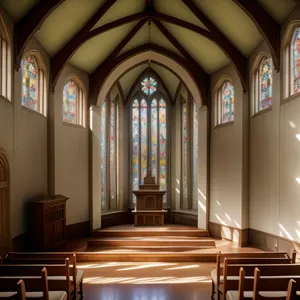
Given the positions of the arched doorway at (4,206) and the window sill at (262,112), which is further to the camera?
the window sill at (262,112)

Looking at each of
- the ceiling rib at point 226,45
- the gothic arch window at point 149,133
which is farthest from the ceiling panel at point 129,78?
the ceiling rib at point 226,45

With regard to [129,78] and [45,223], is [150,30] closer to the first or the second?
[129,78]

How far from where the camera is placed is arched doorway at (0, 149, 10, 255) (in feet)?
26.3

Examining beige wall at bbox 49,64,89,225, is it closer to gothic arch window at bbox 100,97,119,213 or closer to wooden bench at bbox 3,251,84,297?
gothic arch window at bbox 100,97,119,213

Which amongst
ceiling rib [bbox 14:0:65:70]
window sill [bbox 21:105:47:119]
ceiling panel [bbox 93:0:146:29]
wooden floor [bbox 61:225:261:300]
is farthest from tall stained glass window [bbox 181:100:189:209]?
ceiling rib [bbox 14:0:65:70]

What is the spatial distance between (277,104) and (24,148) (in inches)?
264

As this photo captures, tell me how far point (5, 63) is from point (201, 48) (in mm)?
6229

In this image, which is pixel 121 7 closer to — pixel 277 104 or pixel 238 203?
pixel 277 104

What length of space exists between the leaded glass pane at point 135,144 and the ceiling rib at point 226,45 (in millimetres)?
5749

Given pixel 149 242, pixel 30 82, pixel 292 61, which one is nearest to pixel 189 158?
pixel 149 242

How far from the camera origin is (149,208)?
13.1 metres

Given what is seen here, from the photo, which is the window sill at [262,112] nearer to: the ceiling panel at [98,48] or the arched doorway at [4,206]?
the ceiling panel at [98,48]

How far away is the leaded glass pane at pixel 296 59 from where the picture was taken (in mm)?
8391

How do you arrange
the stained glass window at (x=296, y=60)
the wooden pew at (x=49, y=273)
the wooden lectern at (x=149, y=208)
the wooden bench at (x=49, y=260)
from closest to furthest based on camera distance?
the wooden pew at (x=49, y=273) → the wooden bench at (x=49, y=260) → the stained glass window at (x=296, y=60) → the wooden lectern at (x=149, y=208)
